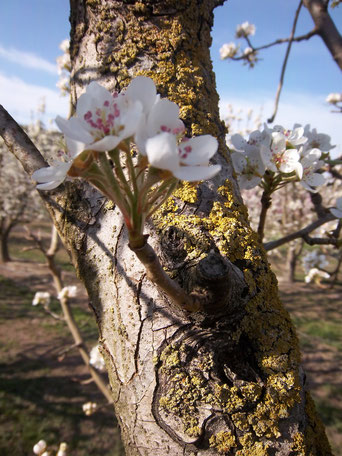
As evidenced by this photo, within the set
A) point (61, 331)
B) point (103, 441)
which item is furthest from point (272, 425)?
point (61, 331)

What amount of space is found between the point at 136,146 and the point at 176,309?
512mm

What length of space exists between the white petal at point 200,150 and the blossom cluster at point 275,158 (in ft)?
2.42

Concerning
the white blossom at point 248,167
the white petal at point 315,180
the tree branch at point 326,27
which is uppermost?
the tree branch at point 326,27

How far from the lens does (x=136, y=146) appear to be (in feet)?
2.01

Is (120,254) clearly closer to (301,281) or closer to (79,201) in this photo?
(79,201)

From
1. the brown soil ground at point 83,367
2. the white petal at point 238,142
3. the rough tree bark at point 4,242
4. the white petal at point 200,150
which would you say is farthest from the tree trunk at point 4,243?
the white petal at point 200,150

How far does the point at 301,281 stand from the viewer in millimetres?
13094

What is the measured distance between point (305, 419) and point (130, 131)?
1.00 m

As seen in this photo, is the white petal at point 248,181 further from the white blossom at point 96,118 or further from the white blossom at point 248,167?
the white blossom at point 96,118

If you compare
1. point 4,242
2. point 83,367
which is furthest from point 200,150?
point 4,242

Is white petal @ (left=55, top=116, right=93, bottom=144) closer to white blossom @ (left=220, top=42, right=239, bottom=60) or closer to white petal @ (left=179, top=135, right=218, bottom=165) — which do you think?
white petal @ (left=179, top=135, right=218, bottom=165)

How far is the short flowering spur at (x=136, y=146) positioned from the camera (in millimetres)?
555

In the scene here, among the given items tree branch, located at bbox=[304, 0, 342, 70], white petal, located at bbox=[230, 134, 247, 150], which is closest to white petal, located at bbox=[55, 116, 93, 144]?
white petal, located at bbox=[230, 134, 247, 150]

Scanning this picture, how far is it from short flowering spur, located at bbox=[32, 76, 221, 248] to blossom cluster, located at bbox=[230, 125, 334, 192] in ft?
2.54
